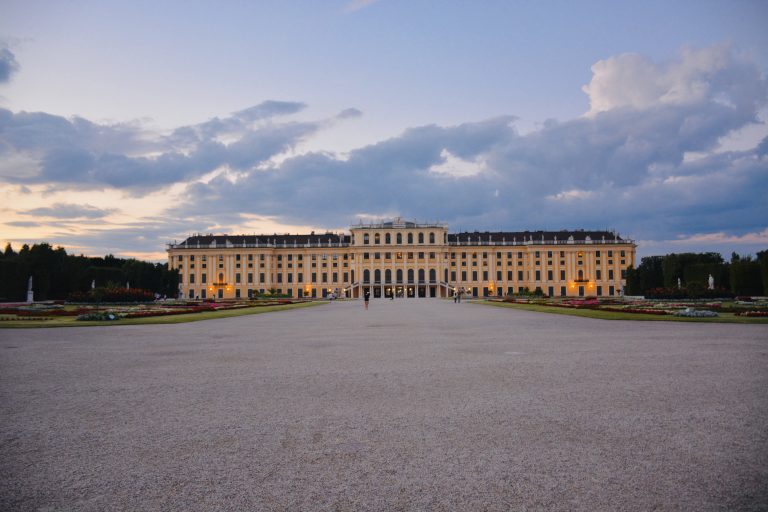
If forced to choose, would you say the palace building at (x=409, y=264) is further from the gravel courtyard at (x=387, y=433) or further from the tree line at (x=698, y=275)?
the gravel courtyard at (x=387, y=433)

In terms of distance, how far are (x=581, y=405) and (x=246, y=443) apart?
4018 millimetres

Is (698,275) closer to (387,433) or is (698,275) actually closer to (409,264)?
(409,264)

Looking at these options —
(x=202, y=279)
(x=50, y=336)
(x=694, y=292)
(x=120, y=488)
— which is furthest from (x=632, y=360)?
(x=202, y=279)

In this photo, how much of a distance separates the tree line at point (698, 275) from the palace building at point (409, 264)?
27.4 m

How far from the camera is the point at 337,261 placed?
109 metres

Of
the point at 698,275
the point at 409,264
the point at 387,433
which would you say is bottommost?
the point at 387,433

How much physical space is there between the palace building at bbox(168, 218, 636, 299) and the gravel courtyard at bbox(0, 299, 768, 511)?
306ft

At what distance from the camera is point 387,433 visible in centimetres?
569

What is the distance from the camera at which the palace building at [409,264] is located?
345 ft

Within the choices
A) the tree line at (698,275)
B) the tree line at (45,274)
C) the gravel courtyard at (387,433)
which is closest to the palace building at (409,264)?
the tree line at (698,275)

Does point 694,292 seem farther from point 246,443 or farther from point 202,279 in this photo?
point 202,279

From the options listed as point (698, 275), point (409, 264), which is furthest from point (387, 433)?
point (409, 264)

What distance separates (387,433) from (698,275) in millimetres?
66155

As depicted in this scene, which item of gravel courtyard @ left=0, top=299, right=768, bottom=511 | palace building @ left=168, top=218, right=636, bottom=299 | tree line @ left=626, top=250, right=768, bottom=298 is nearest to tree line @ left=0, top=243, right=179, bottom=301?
palace building @ left=168, top=218, right=636, bottom=299
